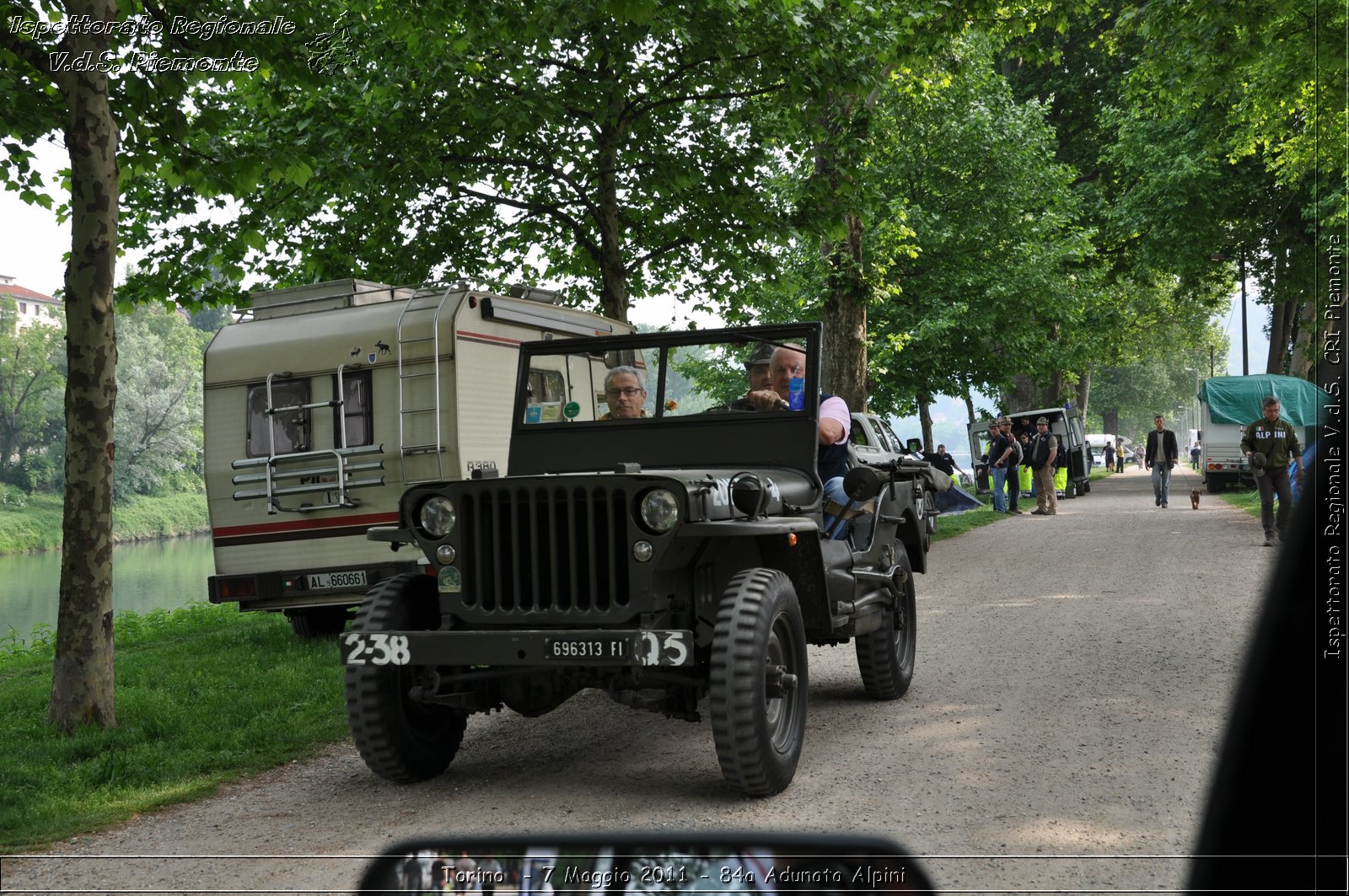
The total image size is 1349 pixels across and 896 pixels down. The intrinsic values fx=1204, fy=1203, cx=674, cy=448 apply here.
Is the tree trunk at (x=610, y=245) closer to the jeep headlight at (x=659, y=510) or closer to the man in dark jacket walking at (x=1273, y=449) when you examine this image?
the man in dark jacket walking at (x=1273, y=449)

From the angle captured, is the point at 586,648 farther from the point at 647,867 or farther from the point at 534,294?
the point at 534,294

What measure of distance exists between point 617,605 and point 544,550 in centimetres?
43

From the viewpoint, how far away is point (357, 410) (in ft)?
36.1

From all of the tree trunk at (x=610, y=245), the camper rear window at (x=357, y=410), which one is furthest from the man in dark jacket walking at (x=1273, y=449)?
the camper rear window at (x=357, y=410)

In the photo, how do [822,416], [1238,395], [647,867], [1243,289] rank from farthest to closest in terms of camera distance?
[1243,289] → [1238,395] → [822,416] → [647,867]

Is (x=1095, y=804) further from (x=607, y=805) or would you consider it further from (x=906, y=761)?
(x=607, y=805)

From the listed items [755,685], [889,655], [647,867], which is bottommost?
Result: [889,655]

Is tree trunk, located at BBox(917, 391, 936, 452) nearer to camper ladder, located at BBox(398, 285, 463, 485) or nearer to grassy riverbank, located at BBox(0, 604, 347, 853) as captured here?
camper ladder, located at BBox(398, 285, 463, 485)

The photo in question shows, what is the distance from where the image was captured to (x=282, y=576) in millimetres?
10977

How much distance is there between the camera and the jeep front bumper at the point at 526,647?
5066mm

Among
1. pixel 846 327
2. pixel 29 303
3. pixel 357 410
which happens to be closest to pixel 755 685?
pixel 357 410

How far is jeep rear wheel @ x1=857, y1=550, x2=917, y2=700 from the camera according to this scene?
718cm

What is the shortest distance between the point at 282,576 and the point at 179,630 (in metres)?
3.70

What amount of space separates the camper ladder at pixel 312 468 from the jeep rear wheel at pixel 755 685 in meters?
6.31
